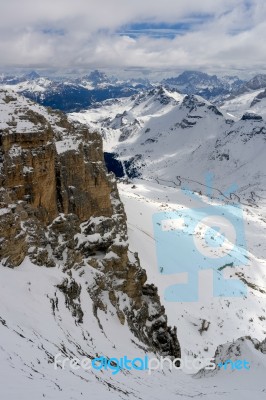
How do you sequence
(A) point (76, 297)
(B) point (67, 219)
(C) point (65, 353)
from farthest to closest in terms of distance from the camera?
1. (B) point (67, 219)
2. (A) point (76, 297)
3. (C) point (65, 353)

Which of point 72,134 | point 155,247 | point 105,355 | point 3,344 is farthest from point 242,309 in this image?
point 3,344

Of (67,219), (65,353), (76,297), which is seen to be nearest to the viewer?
(65,353)

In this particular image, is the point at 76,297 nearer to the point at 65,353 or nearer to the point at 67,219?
the point at 67,219

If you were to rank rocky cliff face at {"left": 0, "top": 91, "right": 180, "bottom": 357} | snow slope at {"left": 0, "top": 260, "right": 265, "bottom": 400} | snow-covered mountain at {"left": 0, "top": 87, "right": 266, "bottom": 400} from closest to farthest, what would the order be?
snow slope at {"left": 0, "top": 260, "right": 265, "bottom": 400} < snow-covered mountain at {"left": 0, "top": 87, "right": 266, "bottom": 400} < rocky cliff face at {"left": 0, "top": 91, "right": 180, "bottom": 357}

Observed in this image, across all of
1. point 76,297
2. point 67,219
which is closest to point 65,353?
point 76,297

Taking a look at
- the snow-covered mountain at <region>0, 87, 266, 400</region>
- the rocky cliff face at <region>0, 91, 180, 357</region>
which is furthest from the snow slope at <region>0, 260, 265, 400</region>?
the rocky cliff face at <region>0, 91, 180, 357</region>

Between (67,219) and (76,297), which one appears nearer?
(76,297)

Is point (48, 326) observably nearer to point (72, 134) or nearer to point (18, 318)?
point (18, 318)

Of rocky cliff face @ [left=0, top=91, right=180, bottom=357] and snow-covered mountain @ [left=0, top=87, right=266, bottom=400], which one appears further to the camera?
rocky cliff face @ [left=0, top=91, right=180, bottom=357]

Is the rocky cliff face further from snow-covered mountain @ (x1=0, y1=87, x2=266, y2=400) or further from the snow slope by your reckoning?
the snow slope

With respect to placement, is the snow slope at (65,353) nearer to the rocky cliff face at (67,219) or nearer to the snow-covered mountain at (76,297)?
the snow-covered mountain at (76,297)
